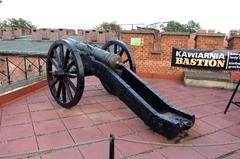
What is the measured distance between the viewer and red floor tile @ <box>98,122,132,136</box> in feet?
12.4

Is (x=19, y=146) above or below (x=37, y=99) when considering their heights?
below

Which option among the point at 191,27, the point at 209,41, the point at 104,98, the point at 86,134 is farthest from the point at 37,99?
the point at 191,27

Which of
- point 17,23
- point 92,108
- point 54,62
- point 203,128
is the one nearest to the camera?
point 203,128

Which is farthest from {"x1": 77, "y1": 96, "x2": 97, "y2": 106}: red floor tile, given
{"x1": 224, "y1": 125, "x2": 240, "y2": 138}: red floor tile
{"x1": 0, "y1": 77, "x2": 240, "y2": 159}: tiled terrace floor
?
{"x1": 224, "y1": 125, "x2": 240, "y2": 138}: red floor tile

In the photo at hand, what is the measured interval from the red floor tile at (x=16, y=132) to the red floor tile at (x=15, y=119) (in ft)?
0.58

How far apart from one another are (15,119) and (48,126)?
0.73 metres

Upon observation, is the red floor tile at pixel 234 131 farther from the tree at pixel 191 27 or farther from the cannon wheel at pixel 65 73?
the tree at pixel 191 27

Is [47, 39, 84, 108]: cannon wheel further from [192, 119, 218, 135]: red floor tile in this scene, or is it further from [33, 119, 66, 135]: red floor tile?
[192, 119, 218, 135]: red floor tile

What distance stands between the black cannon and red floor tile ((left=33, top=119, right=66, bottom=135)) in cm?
57

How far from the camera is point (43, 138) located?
3.50 m

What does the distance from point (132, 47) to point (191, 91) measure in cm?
270

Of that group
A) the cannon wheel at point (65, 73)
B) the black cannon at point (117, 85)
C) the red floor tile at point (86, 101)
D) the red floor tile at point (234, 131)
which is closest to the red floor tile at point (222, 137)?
the red floor tile at point (234, 131)

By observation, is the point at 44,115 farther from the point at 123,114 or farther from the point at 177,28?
the point at 177,28

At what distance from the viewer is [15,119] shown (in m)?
4.21
